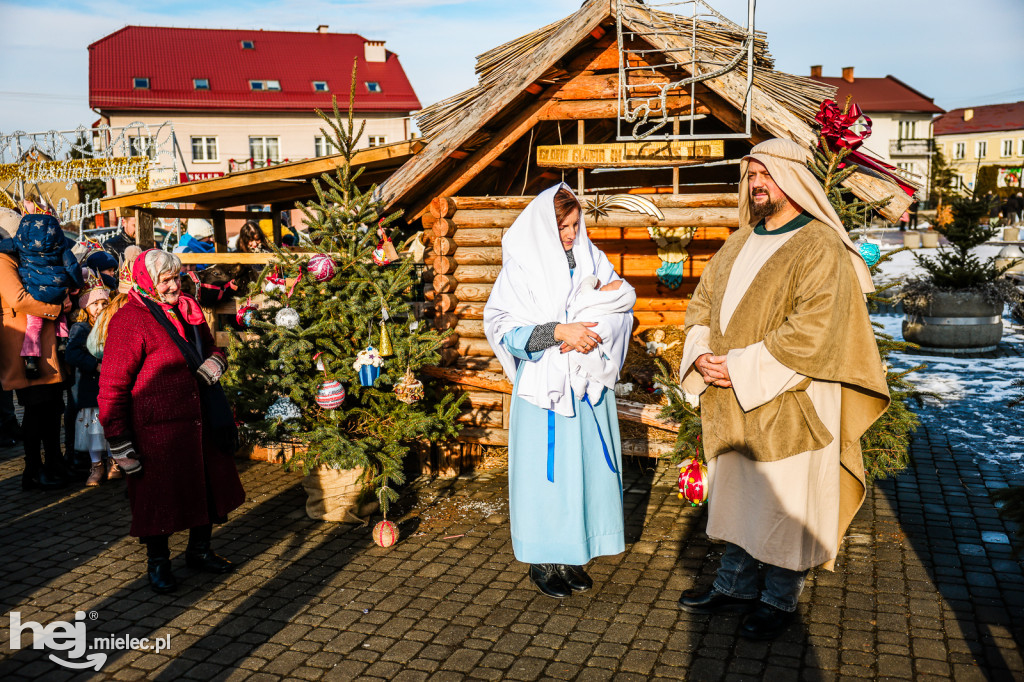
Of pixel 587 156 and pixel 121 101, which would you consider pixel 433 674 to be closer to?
pixel 587 156

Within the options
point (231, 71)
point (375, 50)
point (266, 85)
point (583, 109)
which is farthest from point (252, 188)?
point (375, 50)

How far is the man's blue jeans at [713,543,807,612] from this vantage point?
4.13m

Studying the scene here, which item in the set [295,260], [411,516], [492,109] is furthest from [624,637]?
[492,109]

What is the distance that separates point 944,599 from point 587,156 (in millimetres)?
4562

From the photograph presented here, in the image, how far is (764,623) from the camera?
4.14 m

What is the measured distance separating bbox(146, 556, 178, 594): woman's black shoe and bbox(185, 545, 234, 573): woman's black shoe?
10.3 inches

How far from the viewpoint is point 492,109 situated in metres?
6.87

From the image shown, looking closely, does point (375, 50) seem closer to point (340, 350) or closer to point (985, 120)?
point (340, 350)

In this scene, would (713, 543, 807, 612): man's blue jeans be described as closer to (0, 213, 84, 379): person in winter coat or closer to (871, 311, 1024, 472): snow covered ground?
(871, 311, 1024, 472): snow covered ground

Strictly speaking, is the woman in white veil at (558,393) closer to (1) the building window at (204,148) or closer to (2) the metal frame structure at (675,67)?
(2) the metal frame structure at (675,67)

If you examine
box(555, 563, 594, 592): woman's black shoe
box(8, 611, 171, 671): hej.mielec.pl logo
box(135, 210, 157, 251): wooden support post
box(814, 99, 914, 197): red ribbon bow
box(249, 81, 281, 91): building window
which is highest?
box(249, 81, 281, 91): building window

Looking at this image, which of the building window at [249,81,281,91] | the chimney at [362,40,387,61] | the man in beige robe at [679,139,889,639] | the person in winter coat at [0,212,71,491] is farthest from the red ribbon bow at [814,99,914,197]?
the chimney at [362,40,387,61]

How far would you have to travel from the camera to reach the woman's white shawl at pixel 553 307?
178 inches

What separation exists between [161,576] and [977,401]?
8.73 meters
